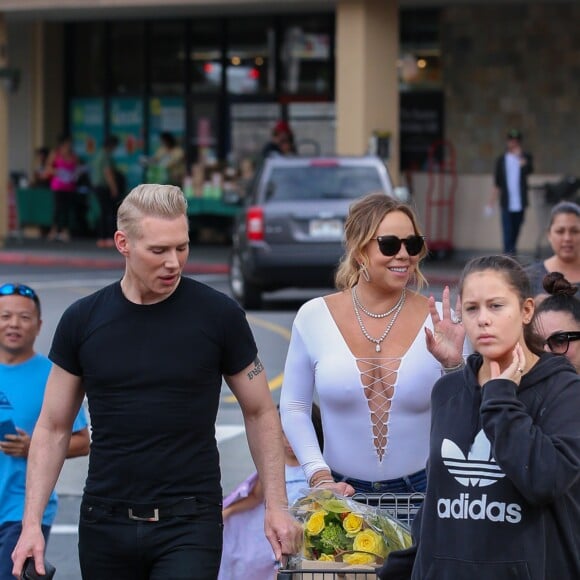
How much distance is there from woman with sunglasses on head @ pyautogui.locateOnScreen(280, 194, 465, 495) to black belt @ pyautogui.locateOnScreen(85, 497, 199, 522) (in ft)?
2.15

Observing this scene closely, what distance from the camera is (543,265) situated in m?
8.09

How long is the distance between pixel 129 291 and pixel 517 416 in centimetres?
157

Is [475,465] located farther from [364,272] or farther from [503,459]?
[364,272]

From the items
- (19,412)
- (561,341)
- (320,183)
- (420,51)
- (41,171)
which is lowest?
(19,412)

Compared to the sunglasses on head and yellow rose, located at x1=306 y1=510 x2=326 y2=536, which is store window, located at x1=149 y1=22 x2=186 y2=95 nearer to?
the sunglasses on head

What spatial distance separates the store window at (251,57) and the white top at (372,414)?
2337 cm

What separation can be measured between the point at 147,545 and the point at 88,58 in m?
26.4

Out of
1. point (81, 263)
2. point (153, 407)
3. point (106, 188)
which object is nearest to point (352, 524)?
point (153, 407)

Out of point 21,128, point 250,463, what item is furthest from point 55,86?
point 250,463

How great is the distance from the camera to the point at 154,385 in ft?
15.3

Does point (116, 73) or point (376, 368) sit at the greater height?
point (116, 73)

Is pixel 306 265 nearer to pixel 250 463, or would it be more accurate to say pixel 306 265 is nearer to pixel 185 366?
pixel 250 463

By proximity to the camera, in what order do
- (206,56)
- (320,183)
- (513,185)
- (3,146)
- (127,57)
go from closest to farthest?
(320,183), (513,185), (3,146), (206,56), (127,57)

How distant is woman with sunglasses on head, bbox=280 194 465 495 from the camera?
5332 millimetres
